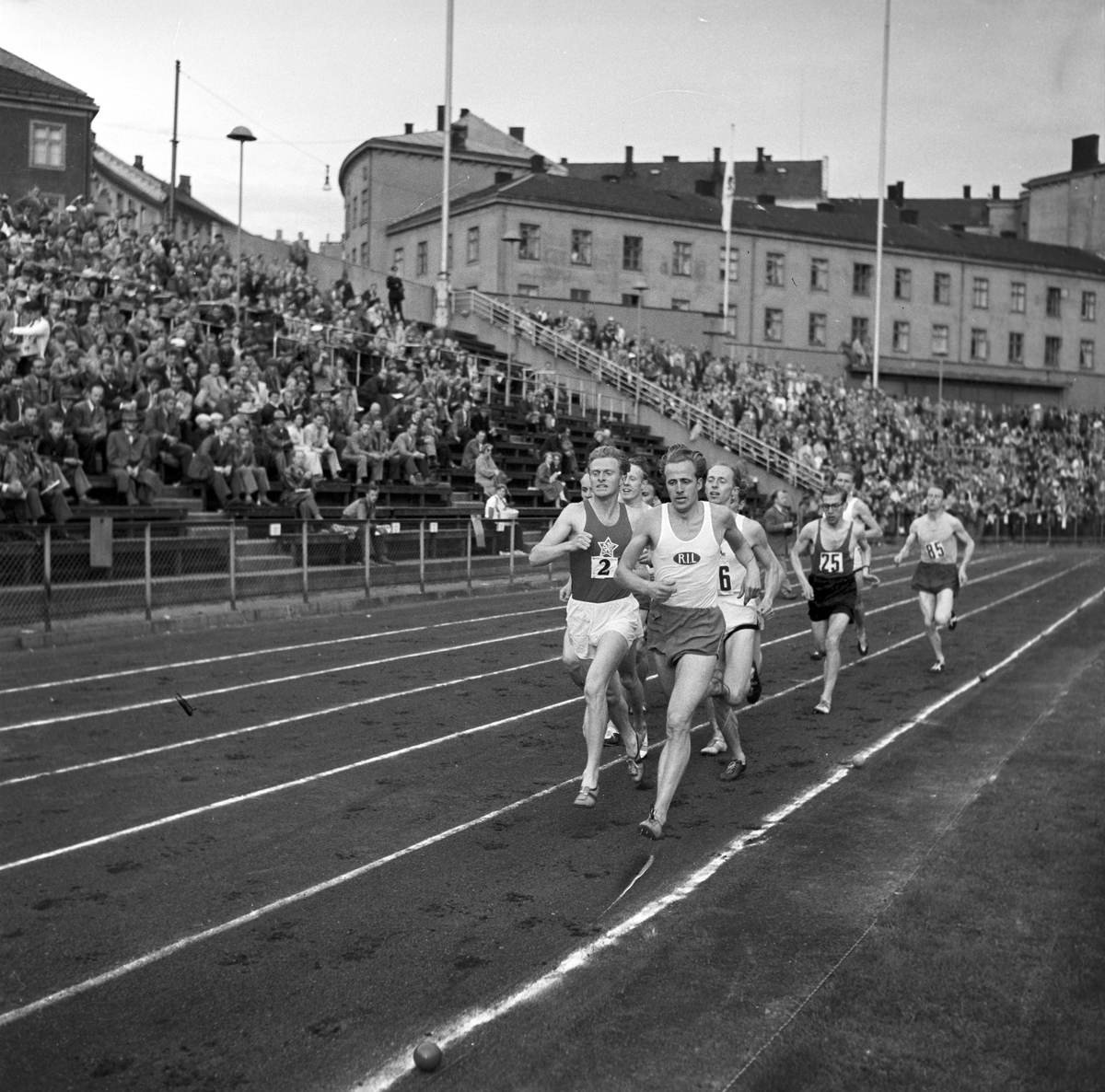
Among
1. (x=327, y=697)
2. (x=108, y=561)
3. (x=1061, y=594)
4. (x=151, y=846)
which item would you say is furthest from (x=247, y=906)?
(x=1061, y=594)

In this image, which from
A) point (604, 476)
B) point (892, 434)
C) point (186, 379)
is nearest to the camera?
point (604, 476)

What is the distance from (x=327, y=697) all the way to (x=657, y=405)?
26322mm

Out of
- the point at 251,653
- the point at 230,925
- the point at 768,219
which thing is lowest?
the point at 251,653

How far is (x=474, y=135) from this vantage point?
80875 mm

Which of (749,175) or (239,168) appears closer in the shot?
(239,168)

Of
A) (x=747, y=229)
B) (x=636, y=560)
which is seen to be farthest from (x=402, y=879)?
(x=747, y=229)

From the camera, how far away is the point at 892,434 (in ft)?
165

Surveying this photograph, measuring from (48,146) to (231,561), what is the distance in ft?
52.0

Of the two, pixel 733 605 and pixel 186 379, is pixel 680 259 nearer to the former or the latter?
pixel 186 379

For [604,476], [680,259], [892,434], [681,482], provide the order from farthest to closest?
[680,259] → [892,434] → [604,476] → [681,482]

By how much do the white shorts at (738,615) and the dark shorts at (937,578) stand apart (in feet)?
20.0

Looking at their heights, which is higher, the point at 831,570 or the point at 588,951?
the point at 831,570

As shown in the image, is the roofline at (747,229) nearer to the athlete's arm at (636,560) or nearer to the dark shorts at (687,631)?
the athlete's arm at (636,560)

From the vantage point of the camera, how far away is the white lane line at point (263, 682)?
12195mm
